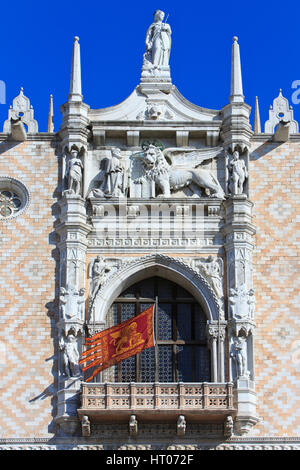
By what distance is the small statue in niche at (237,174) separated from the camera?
30906mm

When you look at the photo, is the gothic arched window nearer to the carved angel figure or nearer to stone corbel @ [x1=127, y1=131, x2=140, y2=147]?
the carved angel figure

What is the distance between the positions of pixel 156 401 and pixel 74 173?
6.66m

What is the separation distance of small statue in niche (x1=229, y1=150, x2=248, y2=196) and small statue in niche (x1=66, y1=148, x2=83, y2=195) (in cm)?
397

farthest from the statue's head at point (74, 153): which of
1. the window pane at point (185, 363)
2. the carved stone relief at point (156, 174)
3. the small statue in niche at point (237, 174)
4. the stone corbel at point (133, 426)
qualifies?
the stone corbel at point (133, 426)

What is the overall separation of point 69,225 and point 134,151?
2945 millimetres

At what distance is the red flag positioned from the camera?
28.6 metres

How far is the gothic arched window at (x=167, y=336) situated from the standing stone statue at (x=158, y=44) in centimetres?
633

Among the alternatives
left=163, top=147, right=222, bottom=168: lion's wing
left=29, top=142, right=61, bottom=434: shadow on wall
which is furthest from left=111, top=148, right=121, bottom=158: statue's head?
left=29, top=142, right=61, bottom=434: shadow on wall

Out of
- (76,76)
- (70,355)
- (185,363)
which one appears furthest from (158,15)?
(70,355)

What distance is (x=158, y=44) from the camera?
32844 mm

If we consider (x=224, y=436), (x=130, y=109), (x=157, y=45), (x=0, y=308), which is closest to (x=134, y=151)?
(x=130, y=109)

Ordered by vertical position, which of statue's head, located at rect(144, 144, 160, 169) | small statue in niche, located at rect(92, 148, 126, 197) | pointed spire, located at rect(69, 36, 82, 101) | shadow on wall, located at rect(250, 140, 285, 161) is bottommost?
small statue in niche, located at rect(92, 148, 126, 197)

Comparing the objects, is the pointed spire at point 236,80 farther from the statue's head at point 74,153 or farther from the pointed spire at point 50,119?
the pointed spire at point 50,119

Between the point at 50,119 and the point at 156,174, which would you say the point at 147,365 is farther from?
the point at 50,119
